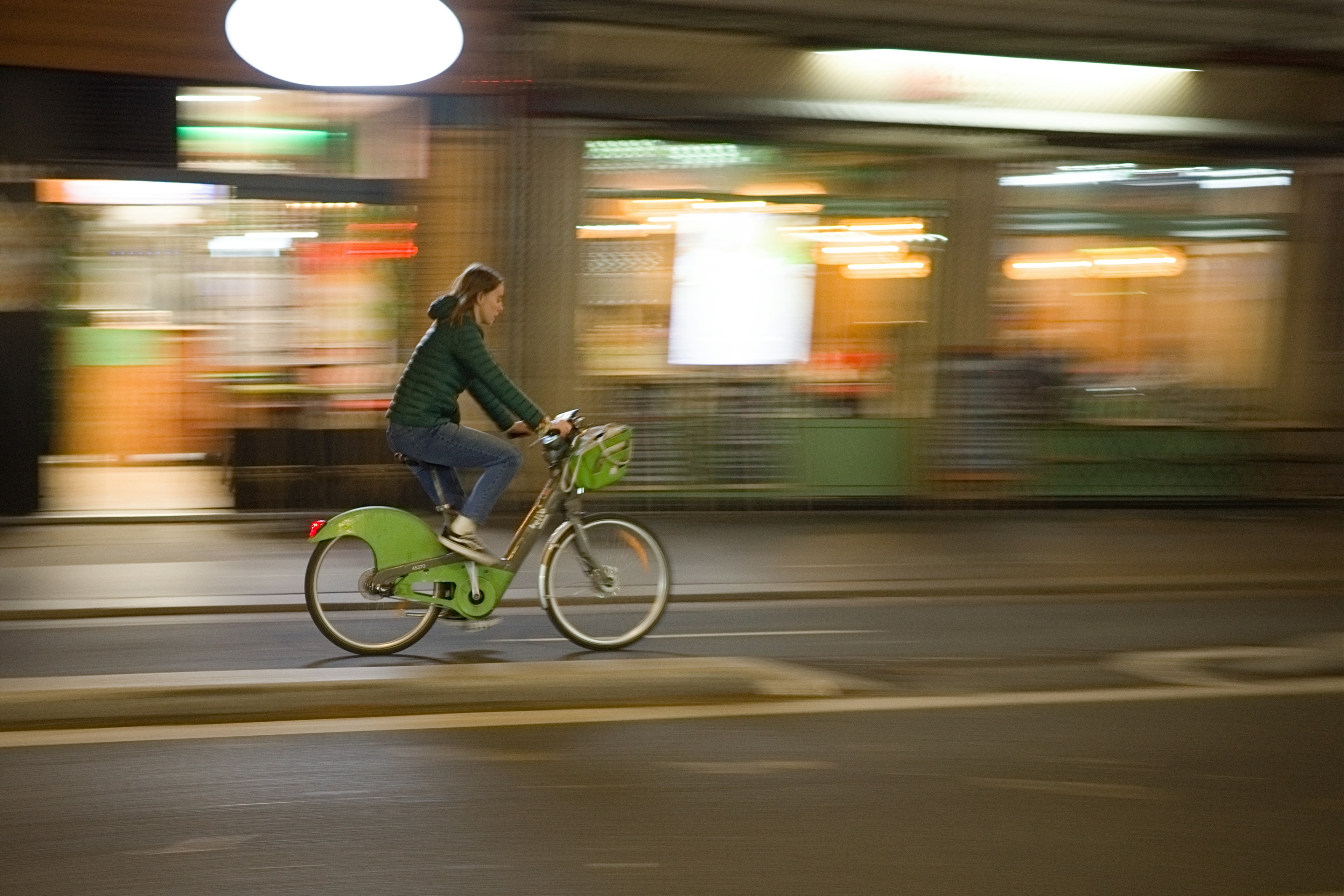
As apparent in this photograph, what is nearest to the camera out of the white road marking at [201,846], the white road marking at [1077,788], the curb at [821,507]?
the white road marking at [201,846]

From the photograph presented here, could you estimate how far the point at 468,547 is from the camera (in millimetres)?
6820

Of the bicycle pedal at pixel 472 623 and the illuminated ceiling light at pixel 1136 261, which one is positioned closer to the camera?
the bicycle pedal at pixel 472 623

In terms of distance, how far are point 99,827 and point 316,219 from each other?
7.63 m

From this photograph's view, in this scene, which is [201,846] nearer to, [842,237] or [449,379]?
[449,379]

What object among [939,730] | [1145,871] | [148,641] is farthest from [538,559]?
[1145,871]

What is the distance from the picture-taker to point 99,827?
440 cm

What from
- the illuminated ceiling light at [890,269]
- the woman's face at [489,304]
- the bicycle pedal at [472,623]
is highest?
the illuminated ceiling light at [890,269]

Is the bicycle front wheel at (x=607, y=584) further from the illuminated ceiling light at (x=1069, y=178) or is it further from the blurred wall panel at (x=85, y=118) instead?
the illuminated ceiling light at (x=1069, y=178)

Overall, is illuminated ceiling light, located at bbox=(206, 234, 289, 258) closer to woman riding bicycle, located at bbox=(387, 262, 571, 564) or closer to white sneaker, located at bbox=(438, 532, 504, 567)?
woman riding bicycle, located at bbox=(387, 262, 571, 564)

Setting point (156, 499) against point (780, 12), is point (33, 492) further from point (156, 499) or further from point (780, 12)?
point (780, 12)

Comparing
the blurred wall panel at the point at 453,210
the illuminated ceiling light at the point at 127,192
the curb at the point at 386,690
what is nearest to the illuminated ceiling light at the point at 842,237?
the blurred wall panel at the point at 453,210

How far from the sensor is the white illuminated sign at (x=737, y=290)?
12.5m

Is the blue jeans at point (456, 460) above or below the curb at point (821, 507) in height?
above

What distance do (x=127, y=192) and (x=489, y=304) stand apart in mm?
5669
